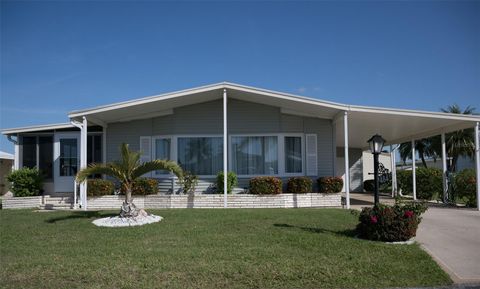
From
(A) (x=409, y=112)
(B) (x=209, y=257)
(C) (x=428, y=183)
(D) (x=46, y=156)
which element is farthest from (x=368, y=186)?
(B) (x=209, y=257)

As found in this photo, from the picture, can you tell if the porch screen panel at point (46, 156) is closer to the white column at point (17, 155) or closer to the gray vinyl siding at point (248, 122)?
the white column at point (17, 155)

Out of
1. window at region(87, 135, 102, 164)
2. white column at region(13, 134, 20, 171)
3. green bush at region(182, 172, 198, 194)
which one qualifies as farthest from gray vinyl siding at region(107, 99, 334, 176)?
white column at region(13, 134, 20, 171)

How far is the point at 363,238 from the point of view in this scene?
8.37 metres

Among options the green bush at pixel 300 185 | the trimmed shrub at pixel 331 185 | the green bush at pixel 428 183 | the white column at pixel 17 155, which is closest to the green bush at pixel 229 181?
the green bush at pixel 300 185

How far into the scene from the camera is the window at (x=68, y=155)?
1672 centimetres

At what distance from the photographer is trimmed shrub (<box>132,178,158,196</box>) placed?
14.4 m

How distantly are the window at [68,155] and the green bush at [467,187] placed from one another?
46.6 ft

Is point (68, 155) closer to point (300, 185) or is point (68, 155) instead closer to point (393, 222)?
point (300, 185)

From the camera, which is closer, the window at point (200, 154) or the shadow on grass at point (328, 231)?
the shadow on grass at point (328, 231)

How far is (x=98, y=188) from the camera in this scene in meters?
14.3

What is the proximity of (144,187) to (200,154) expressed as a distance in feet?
7.85

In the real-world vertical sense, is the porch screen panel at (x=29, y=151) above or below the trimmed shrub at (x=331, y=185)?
above

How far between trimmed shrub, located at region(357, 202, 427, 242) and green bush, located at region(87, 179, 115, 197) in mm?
9223

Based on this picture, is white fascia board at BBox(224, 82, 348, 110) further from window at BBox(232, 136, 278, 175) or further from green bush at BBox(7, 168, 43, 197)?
green bush at BBox(7, 168, 43, 197)
